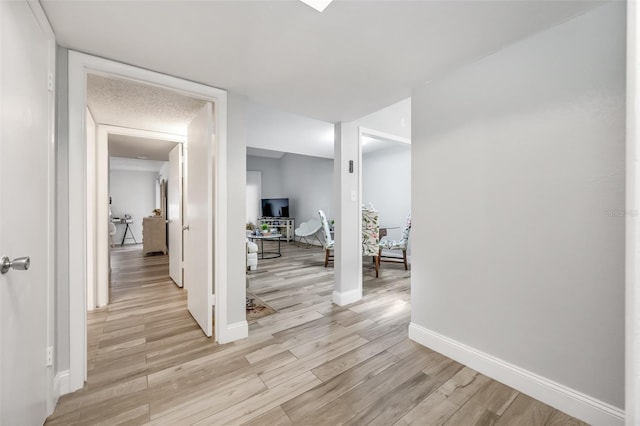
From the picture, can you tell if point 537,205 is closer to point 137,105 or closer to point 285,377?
point 285,377

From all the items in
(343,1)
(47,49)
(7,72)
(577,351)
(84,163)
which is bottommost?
(577,351)

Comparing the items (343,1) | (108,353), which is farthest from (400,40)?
(108,353)

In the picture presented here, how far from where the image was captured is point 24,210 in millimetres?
1110

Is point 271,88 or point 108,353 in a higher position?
point 271,88

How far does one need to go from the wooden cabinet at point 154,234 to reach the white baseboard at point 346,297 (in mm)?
4640

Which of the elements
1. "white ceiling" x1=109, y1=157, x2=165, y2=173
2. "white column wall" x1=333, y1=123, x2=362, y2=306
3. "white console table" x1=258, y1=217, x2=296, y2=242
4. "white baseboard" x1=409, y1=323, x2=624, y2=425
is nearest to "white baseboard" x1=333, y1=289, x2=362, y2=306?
"white column wall" x1=333, y1=123, x2=362, y2=306

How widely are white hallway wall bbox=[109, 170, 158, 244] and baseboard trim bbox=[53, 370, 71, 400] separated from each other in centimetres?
756

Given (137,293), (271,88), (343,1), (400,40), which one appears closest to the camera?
(343,1)

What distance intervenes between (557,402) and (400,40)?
7.04ft

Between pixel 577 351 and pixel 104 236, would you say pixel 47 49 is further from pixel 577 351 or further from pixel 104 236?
pixel 577 351

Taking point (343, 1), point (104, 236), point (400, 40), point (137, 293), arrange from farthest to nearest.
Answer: point (137, 293), point (104, 236), point (400, 40), point (343, 1)

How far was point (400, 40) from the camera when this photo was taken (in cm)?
152

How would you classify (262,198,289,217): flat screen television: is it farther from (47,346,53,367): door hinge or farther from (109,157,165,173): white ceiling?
(47,346,53,367): door hinge

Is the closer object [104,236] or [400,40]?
[400,40]
